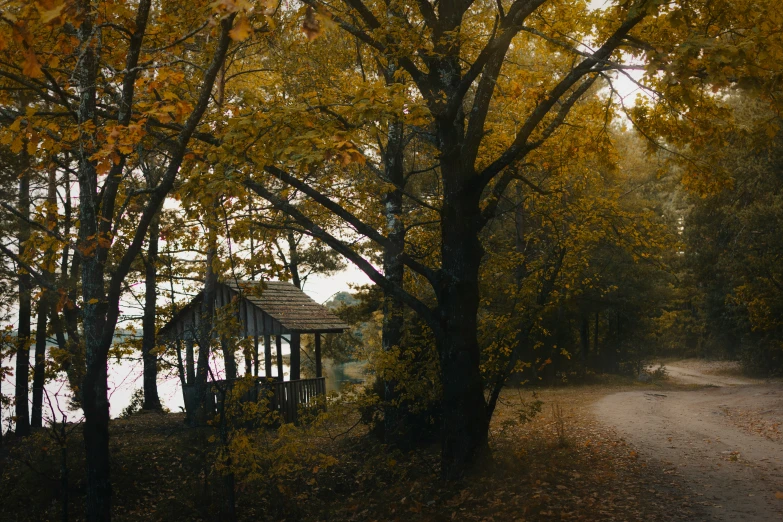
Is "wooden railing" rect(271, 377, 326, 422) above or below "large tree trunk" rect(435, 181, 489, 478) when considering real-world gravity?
below

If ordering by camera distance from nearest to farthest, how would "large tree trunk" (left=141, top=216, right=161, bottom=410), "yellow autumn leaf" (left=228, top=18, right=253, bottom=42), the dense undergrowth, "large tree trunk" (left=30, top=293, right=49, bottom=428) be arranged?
"yellow autumn leaf" (left=228, top=18, right=253, bottom=42)
the dense undergrowth
"large tree trunk" (left=30, top=293, right=49, bottom=428)
"large tree trunk" (left=141, top=216, right=161, bottom=410)

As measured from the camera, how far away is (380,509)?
27.1ft

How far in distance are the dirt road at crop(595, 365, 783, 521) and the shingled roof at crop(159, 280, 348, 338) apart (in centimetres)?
790

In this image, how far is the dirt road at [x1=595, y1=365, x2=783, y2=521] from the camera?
22.5 ft

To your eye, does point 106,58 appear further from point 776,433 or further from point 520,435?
point 776,433

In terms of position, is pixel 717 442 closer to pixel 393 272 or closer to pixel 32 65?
pixel 393 272

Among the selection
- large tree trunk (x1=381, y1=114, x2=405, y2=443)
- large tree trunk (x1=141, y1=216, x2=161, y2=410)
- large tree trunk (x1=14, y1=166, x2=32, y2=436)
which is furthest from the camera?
large tree trunk (x1=141, y1=216, x2=161, y2=410)

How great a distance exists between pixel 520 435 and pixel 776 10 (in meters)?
7.65

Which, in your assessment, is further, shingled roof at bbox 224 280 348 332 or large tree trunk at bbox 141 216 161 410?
large tree trunk at bbox 141 216 161 410

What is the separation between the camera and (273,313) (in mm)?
17703

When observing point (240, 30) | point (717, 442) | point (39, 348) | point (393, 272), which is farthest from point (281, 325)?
point (240, 30)

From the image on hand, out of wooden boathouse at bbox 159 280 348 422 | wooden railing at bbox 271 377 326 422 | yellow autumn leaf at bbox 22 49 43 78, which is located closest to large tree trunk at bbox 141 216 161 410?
wooden boathouse at bbox 159 280 348 422

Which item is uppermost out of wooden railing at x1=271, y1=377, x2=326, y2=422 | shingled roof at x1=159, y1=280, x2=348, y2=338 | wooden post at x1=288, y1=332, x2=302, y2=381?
shingled roof at x1=159, y1=280, x2=348, y2=338

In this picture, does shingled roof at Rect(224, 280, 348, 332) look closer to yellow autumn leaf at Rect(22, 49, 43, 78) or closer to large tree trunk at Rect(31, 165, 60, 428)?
large tree trunk at Rect(31, 165, 60, 428)
